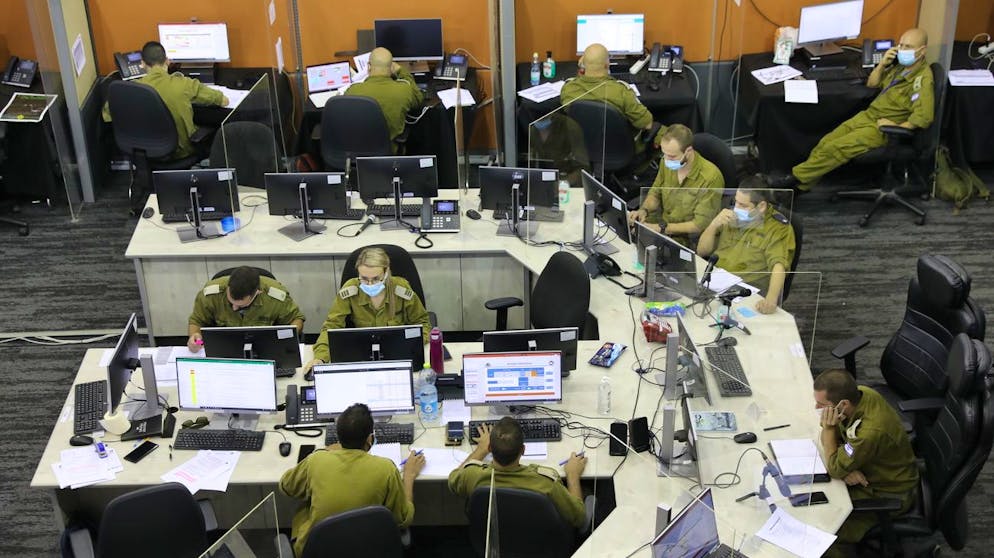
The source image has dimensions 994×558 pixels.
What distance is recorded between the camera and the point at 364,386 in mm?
4750

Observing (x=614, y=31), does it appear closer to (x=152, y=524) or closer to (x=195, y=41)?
(x=195, y=41)

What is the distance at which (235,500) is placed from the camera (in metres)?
5.01

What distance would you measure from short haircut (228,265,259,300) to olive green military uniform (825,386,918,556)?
280cm

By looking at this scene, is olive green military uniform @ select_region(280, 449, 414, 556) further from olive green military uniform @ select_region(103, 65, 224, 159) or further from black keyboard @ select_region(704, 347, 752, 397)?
olive green military uniform @ select_region(103, 65, 224, 159)

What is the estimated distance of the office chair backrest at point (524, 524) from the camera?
13.3 ft

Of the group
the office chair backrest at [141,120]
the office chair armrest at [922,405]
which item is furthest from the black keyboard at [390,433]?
the office chair backrest at [141,120]

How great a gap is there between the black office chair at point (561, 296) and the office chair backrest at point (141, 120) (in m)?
3.19

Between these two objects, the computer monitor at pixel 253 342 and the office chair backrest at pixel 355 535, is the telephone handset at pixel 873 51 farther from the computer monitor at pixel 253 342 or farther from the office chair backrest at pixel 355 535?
the office chair backrest at pixel 355 535

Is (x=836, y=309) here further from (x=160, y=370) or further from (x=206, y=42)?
(x=206, y=42)

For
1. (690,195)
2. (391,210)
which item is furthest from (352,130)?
(690,195)

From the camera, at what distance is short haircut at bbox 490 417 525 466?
13.6 feet

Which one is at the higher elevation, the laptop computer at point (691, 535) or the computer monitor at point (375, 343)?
the computer monitor at point (375, 343)

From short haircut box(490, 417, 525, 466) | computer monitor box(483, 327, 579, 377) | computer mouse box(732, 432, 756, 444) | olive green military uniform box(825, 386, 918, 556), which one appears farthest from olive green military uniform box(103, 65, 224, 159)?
olive green military uniform box(825, 386, 918, 556)

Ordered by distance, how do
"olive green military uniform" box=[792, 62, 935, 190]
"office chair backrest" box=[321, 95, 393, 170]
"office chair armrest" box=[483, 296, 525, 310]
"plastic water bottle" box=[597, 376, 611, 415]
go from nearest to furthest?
"plastic water bottle" box=[597, 376, 611, 415]
"office chair armrest" box=[483, 296, 525, 310]
"office chair backrest" box=[321, 95, 393, 170]
"olive green military uniform" box=[792, 62, 935, 190]
